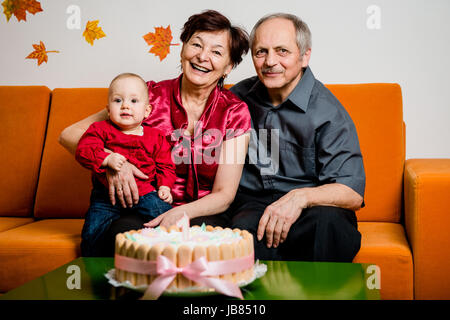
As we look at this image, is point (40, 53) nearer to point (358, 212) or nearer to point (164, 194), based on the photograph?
point (164, 194)

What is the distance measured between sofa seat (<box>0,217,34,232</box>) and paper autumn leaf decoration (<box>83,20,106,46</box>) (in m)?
1.06

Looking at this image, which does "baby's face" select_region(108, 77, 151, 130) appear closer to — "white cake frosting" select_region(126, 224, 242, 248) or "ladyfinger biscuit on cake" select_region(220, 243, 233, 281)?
"white cake frosting" select_region(126, 224, 242, 248)

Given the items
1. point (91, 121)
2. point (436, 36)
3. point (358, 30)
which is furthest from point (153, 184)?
point (436, 36)

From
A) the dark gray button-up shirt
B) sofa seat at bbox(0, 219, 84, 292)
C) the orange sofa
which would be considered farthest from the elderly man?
sofa seat at bbox(0, 219, 84, 292)

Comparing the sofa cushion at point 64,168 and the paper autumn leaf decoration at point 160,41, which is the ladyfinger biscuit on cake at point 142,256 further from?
the paper autumn leaf decoration at point 160,41

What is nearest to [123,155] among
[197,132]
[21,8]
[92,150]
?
[92,150]

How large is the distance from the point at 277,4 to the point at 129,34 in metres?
0.82

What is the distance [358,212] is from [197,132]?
0.79 meters

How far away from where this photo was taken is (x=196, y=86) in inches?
74.5

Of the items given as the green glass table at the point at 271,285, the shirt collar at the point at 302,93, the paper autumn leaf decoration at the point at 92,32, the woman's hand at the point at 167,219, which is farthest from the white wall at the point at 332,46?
the green glass table at the point at 271,285

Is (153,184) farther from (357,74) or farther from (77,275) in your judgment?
(357,74)

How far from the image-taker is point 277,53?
1.88 metres

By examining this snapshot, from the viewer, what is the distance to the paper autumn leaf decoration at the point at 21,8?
269 cm
